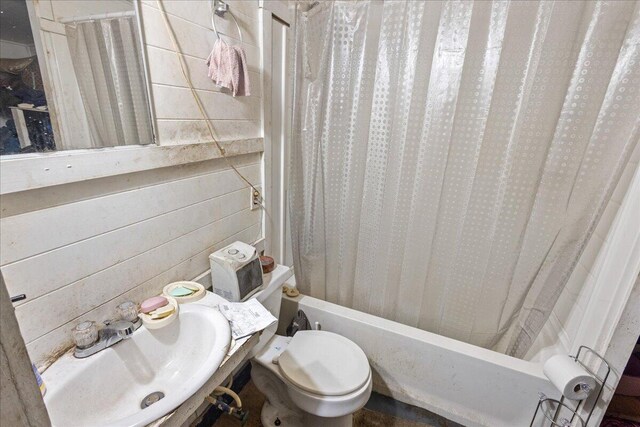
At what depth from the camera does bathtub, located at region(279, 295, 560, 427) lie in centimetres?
125

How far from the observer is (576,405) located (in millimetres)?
1140

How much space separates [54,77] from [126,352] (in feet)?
2.48

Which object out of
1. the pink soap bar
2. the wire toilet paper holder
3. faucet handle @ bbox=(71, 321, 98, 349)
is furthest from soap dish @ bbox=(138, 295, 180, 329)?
the wire toilet paper holder

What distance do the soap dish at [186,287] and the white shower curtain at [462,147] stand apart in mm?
694

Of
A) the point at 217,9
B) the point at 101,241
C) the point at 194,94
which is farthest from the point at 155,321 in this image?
the point at 217,9

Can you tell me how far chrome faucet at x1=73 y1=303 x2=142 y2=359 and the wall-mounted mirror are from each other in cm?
48

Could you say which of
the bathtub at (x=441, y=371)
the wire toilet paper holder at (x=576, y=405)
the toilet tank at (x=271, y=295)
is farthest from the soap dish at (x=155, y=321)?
the wire toilet paper holder at (x=576, y=405)

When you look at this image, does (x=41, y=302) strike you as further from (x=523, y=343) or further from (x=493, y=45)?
(x=523, y=343)

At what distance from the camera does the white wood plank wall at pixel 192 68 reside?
926 mm

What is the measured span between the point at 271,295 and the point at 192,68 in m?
0.99

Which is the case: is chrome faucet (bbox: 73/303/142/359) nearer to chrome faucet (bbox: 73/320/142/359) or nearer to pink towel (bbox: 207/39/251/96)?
chrome faucet (bbox: 73/320/142/359)

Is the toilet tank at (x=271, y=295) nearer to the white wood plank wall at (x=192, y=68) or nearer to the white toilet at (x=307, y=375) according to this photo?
the white toilet at (x=307, y=375)

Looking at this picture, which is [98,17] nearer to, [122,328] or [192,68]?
[192,68]

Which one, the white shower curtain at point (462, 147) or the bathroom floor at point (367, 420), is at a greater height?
the white shower curtain at point (462, 147)
